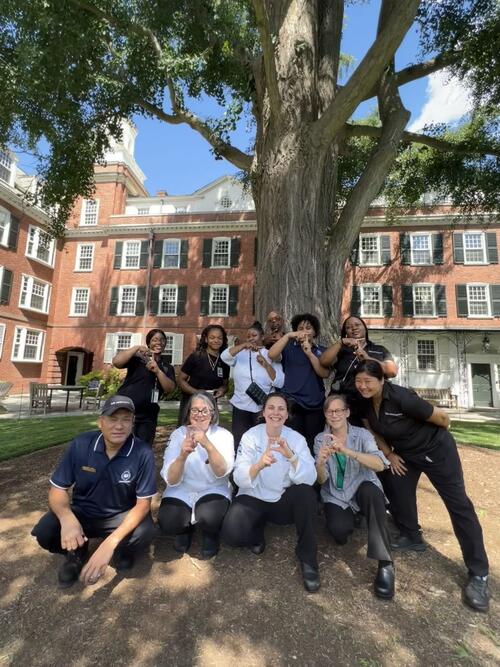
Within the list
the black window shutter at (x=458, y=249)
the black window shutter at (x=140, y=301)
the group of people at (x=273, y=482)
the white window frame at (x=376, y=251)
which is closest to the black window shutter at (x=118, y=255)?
the black window shutter at (x=140, y=301)

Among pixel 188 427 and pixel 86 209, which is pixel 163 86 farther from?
pixel 86 209

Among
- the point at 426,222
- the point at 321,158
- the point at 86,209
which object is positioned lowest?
the point at 321,158

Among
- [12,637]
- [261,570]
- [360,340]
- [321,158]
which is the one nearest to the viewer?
[12,637]

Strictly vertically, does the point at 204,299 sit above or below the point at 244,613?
above

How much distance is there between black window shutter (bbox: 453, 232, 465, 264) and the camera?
2061 centimetres

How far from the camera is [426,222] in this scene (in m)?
21.0

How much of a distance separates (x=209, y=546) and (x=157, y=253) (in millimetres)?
21885

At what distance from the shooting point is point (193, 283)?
22.5 m

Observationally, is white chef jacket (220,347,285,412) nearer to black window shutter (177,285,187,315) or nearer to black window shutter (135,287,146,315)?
black window shutter (177,285,187,315)

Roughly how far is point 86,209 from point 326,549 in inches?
1031

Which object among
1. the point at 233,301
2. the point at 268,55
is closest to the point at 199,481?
the point at 268,55

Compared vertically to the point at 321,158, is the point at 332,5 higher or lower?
higher

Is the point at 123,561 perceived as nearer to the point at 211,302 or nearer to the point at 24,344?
the point at 211,302

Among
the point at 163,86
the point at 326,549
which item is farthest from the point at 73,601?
the point at 163,86
